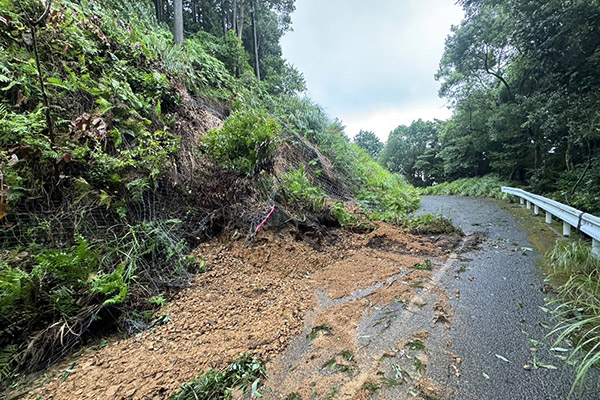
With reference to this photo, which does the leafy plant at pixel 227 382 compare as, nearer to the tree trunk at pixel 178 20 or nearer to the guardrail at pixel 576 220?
the guardrail at pixel 576 220

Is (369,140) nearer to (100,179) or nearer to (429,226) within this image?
(429,226)

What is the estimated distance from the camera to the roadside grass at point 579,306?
1.31 meters

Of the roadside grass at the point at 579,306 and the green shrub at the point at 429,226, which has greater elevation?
the green shrub at the point at 429,226

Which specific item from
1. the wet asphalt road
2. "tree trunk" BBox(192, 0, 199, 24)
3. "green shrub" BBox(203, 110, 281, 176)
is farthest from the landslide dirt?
"tree trunk" BBox(192, 0, 199, 24)

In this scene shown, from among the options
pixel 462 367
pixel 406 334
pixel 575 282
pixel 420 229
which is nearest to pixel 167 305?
pixel 406 334

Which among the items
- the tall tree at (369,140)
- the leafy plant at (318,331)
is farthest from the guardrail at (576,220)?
the tall tree at (369,140)

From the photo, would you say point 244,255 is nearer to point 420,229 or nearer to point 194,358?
point 194,358

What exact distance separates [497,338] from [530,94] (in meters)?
12.8

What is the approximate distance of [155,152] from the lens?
120 inches

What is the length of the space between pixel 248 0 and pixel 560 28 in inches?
522

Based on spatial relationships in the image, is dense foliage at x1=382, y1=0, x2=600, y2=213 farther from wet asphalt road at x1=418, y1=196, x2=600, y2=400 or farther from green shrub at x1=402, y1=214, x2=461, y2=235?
wet asphalt road at x1=418, y1=196, x2=600, y2=400

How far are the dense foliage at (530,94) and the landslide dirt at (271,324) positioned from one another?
591 cm

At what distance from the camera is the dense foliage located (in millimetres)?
5047

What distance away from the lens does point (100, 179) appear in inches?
102
